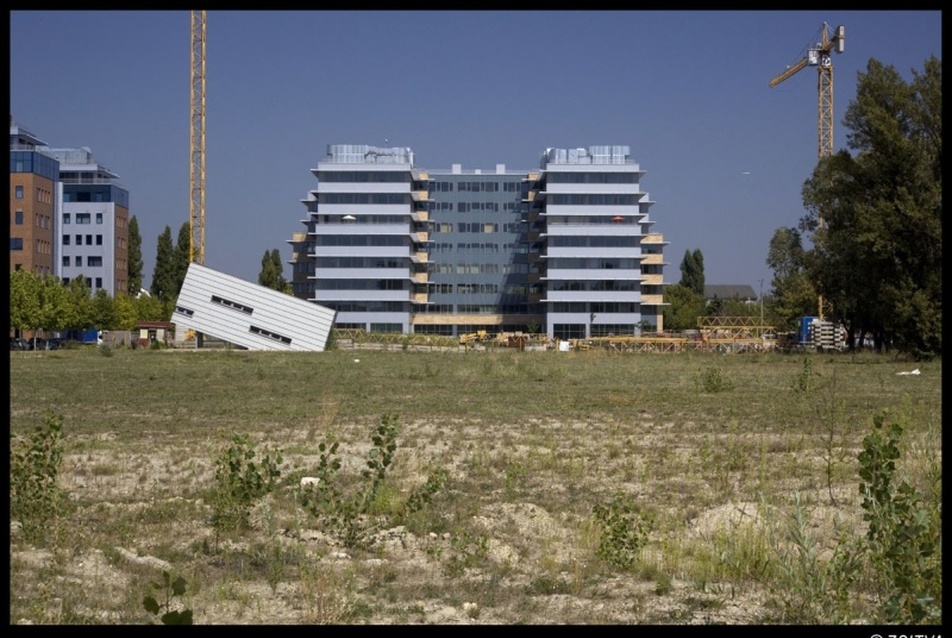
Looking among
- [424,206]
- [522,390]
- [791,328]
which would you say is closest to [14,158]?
[424,206]

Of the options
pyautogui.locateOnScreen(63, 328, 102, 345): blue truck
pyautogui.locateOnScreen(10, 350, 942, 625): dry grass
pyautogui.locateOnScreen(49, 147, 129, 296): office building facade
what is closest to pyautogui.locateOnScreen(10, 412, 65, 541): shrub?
pyautogui.locateOnScreen(10, 350, 942, 625): dry grass

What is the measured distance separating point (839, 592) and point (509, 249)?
125m

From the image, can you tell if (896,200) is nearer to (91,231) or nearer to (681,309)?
(681,309)

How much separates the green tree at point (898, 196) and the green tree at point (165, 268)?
8570 cm

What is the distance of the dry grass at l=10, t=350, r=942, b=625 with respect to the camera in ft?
23.4

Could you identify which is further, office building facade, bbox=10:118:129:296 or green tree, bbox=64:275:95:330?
office building facade, bbox=10:118:129:296

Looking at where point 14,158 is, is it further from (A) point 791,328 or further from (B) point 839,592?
(B) point 839,592

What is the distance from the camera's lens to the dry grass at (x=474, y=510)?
23.4 ft

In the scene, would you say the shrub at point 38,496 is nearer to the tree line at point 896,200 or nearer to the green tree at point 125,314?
the tree line at point 896,200

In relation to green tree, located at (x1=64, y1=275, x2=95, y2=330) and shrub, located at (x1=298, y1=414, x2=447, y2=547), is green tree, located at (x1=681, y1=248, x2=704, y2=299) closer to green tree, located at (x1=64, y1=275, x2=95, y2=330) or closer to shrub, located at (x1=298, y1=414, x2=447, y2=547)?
green tree, located at (x1=64, y1=275, x2=95, y2=330)

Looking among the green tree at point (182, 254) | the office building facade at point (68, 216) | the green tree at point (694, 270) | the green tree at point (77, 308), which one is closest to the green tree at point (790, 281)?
the green tree at point (694, 270)

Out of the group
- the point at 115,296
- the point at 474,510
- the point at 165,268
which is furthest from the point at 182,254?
the point at 474,510

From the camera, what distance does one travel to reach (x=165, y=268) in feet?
391

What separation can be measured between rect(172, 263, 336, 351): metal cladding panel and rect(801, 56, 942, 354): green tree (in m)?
35.1
